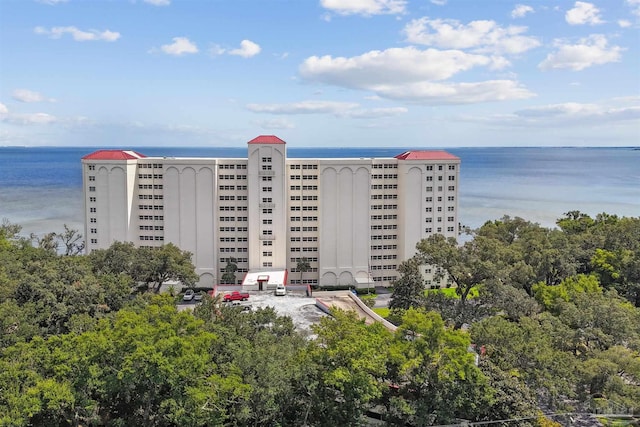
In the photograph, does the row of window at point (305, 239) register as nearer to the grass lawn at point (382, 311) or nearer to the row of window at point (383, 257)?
the row of window at point (383, 257)

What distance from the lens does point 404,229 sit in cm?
5206

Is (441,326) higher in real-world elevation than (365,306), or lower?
higher

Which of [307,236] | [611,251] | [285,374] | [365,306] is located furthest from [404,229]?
[285,374]

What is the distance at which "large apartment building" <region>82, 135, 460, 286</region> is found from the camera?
5000 centimetres

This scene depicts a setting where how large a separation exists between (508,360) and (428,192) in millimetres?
29283

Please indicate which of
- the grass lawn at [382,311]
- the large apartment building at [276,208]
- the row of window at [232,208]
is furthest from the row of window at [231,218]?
the grass lawn at [382,311]

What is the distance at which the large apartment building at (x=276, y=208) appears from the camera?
164 ft

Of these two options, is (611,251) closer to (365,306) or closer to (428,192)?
(428,192)

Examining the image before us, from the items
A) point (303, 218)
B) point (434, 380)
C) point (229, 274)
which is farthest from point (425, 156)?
point (434, 380)

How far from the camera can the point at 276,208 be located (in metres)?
50.1

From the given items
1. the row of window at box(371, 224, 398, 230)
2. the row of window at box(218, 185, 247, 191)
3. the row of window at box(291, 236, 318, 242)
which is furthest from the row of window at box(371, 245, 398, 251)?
the row of window at box(218, 185, 247, 191)

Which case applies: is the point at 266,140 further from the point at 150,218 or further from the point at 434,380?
the point at 434,380

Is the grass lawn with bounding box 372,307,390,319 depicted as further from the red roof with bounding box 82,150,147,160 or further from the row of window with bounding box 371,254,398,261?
the red roof with bounding box 82,150,147,160

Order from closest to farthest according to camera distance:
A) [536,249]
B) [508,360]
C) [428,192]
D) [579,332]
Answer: [508,360] < [579,332] < [536,249] < [428,192]
